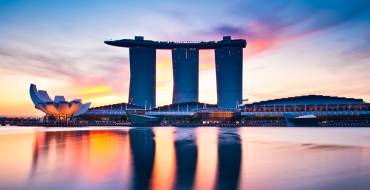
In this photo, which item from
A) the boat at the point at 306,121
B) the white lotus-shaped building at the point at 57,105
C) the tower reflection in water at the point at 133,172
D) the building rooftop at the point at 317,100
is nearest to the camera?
the tower reflection in water at the point at 133,172

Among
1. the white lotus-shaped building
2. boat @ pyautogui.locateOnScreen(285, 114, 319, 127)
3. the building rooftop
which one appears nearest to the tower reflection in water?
boat @ pyautogui.locateOnScreen(285, 114, 319, 127)

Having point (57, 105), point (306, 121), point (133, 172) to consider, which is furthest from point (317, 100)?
point (133, 172)

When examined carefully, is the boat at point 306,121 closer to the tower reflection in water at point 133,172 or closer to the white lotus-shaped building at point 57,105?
the white lotus-shaped building at point 57,105

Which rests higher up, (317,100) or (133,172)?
(317,100)

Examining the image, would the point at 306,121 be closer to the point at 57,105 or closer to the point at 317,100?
the point at 317,100

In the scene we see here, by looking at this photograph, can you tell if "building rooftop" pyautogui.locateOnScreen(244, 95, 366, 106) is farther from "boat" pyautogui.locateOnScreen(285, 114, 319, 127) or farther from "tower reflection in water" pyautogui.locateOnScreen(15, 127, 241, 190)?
"tower reflection in water" pyautogui.locateOnScreen(15, 127, 241, 190)

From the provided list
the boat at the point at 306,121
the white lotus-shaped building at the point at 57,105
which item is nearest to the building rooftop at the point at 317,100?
the boat at the point at 306,121

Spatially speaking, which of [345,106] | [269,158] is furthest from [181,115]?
[269,158]

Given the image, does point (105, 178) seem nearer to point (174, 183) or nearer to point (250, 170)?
point (174, 183)

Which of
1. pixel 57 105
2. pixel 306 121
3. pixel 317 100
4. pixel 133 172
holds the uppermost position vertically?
pixel 317 100
